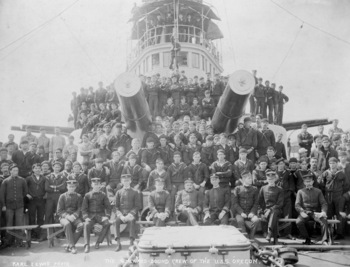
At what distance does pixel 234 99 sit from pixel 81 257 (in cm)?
341

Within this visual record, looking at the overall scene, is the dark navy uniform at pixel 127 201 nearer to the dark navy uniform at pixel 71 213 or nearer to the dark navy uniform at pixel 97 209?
the dark navy uniform at pixel 97 209

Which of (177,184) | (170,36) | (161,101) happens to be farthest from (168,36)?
(177,184)

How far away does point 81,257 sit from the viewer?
17.8 feet

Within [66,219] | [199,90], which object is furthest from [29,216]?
[199,90]

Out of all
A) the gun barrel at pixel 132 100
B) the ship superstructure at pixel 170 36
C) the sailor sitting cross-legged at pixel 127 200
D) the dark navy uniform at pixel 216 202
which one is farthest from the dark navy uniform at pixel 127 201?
the ship superstructure at pixel 170 36

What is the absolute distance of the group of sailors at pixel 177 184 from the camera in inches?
246

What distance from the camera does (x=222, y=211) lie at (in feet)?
20.6

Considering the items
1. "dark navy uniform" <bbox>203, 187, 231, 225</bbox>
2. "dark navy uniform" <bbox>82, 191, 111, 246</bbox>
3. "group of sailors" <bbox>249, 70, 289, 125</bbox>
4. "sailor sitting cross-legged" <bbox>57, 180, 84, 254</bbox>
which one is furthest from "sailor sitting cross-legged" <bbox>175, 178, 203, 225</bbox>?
"group of sailors" <bbox>249, 70, 289, 125</bbox>

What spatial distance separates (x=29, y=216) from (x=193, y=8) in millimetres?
13831

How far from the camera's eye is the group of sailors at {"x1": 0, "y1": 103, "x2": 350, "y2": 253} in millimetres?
6250

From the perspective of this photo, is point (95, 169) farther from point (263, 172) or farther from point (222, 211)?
point (263, 172)

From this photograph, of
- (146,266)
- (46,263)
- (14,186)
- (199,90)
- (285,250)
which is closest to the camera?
(146,266)

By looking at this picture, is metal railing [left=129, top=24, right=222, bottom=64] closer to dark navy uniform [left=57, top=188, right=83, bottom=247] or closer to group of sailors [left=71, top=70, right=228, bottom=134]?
group of sailors [left=71, top=70, right=228, bottom=134]

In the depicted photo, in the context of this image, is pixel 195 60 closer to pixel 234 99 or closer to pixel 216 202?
pixel 234 99
